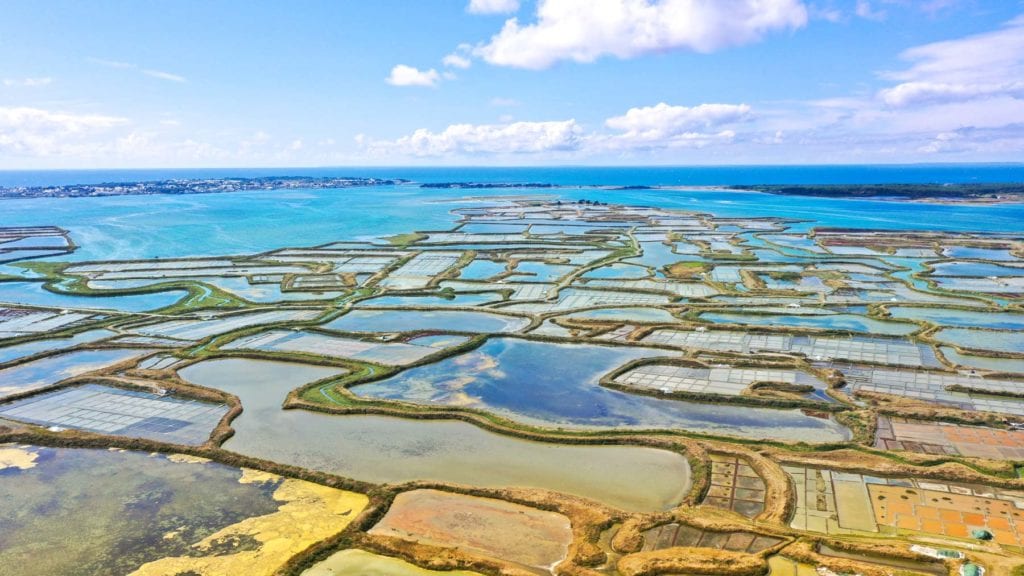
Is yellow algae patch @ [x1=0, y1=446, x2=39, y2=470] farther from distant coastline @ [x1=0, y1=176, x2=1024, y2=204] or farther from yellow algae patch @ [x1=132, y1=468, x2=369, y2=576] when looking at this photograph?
distant coastline @ [x1=0, y1=176, x2=1024, y2=204]

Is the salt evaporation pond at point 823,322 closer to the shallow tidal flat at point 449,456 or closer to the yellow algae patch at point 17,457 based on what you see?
the shallow tidal flat at point 449,456

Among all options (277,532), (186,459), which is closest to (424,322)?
(186,459)

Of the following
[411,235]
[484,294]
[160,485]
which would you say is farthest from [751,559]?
[411,235]

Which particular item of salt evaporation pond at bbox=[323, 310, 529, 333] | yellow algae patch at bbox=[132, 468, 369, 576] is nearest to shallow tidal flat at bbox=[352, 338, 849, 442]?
salt evaporation pond at bbox=[323, 310, 529, 333]

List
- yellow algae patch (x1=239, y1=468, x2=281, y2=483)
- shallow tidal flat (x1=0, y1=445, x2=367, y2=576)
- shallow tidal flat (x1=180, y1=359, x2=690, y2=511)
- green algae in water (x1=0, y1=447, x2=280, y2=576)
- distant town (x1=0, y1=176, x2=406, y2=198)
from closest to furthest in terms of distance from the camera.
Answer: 1. shallow tidal flat (x1=0, y1=445, x2=367, y2=576)
2. green algae in water (x1=0, y1=447, x2=280, y2=576)
3. shallow tidal flat (x1=180, y1=359, x2=690, y2=511)
4. yellow algae patch (x1=239, y1=468, x2=281, y2=483)
5. distant town (x1=0, y1=176, x2=406, y2=198)

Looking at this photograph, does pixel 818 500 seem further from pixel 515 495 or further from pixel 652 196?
pixel 652 196
